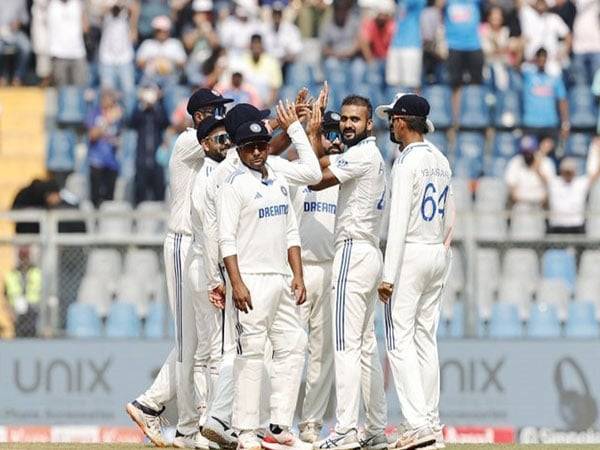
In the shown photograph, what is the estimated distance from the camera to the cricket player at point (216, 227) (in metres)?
12.7

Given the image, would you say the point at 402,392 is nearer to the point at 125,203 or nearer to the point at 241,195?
the point at 241,195

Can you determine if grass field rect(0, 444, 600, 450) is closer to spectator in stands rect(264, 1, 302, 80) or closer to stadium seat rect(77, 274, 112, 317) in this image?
stadium seat rect(77, 274, 112, 317)

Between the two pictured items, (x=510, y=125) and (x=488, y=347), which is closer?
(x=488, y=347)

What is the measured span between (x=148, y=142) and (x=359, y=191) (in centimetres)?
997

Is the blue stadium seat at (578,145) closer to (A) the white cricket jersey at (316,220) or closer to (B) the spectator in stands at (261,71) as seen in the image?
(B) the spectator in stands at (261,71)

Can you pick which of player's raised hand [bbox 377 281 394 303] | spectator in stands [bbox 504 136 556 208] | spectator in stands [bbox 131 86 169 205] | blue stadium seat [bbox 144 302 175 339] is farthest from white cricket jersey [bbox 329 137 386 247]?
spectator in stands [bbox 131 86 169 205]

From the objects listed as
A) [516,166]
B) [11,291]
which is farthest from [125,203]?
[516,166]

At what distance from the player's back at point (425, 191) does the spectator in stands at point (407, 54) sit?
11.5 m

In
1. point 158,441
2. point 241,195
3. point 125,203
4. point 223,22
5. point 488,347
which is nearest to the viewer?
point 241,195

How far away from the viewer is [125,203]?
72.1 ft

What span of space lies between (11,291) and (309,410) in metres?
5.96

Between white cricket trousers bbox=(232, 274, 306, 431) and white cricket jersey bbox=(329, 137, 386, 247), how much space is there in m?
0.77

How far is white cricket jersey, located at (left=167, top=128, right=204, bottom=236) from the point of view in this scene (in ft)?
45.0

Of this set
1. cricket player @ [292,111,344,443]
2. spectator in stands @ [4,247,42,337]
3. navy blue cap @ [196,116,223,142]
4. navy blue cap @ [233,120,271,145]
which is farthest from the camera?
spectator in stands @ [4,247,42,337]
